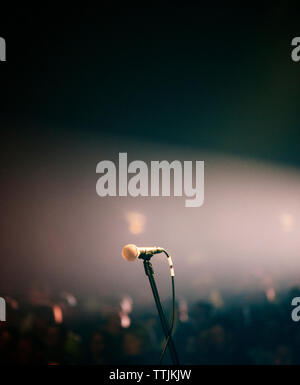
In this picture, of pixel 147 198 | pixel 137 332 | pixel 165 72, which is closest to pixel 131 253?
pixel 147 198

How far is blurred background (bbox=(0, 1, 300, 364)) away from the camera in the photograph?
7.37 ft

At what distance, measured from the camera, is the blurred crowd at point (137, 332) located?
220 centimetres

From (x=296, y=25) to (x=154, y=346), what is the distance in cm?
260

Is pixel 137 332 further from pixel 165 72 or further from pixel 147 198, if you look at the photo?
pixel 165 72

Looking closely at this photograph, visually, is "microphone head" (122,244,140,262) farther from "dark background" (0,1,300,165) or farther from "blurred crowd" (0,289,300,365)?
"dark background" (0,1,300,165)

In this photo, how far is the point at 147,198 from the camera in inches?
92.5

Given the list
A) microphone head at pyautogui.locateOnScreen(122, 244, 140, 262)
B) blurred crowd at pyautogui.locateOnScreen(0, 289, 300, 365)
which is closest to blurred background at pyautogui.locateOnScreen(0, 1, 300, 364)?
blurred crowd at pyautogui.locateOnScreen(0, 289, 300, 365)

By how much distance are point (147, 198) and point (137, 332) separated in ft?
3.10

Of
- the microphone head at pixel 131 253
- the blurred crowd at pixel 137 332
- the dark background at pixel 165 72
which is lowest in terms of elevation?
the blurred crowd at pixel 137 332

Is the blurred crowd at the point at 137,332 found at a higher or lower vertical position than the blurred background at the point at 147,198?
lower

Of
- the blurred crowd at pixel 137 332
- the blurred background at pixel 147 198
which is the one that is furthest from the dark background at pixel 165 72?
the blurred crowd at pixel 137 332

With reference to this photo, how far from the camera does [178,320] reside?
89.1 inches

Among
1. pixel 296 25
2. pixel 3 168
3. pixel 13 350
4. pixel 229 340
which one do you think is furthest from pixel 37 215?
pixel 296 25

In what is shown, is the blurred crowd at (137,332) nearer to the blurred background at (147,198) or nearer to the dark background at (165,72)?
the blurred background at (147,198)
